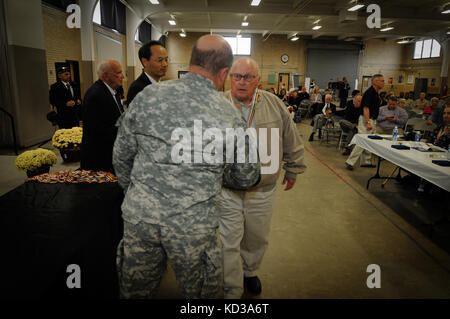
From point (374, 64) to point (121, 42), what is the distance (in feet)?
57.7

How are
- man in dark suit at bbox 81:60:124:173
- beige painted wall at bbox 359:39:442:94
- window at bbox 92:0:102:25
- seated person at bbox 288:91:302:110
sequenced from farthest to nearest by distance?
beige painted wall at bbox 359:39:442:94 → seated person at bbox 288:91:302:110 → window at bbox 92:0:102:25 → man in dark suit at bbox 81:60:124:173

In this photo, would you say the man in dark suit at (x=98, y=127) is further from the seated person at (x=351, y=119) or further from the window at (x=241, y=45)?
the window at (x=241, y=45)

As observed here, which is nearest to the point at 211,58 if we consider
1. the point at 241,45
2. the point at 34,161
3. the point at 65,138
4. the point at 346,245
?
the point at 34,161

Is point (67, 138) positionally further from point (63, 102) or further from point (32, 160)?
point (63, 102)

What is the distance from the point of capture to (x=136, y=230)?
1.35 meters

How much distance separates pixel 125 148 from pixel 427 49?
2473 centimetres

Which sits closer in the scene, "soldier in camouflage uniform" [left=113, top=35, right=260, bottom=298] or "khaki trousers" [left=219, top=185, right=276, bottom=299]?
"soldier in camouflage uniform" [left=113, top=35, right=260, bottom=298]

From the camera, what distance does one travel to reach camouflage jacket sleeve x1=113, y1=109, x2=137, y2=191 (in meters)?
1.38

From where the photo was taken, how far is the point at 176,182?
1.30 metres

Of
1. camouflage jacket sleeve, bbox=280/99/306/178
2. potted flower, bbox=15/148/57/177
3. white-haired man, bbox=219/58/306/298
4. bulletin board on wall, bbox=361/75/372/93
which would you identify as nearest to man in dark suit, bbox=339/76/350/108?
bulletin board on wall, bbox=361/75/372/93

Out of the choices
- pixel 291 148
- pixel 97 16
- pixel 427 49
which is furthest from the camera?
pixel 427 49

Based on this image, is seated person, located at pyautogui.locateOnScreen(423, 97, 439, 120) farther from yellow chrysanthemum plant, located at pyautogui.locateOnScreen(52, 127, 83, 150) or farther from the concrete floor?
yellow chrysanthemum plant, located at pyautogui.locateOnScreen(52, 127, 83, 150)

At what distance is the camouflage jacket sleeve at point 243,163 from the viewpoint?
→ 140cm
